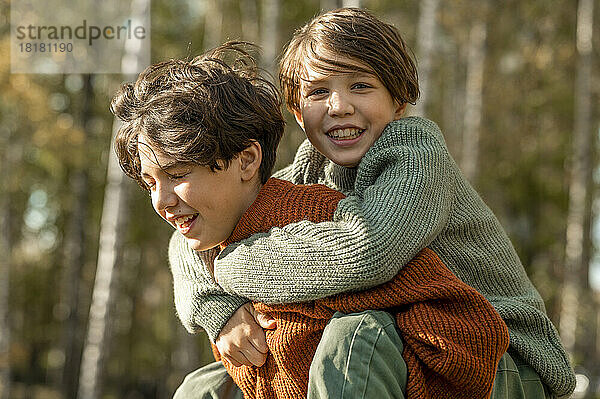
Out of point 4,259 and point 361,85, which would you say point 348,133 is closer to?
point 361,85

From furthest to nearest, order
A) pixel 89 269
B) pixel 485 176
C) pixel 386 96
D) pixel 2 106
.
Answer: pixel 89 269 < pixel 485 176 < pixel 2 106 < pixel 386 96

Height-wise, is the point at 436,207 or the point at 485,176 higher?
the point at 436,207

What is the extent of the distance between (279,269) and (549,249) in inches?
582

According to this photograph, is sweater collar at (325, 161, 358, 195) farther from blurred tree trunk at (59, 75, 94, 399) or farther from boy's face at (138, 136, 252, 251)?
blurred tree trunk at (59, 75, 94, 399)

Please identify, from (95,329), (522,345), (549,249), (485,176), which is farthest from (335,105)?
(549,249)

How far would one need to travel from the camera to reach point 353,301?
193 cm

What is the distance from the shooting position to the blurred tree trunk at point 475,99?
12625mm

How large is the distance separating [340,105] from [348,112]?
32 mm

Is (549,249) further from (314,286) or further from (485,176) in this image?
(314,286)

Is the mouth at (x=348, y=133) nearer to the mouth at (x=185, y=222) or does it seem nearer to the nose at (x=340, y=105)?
the nose at (x=340, y=105)

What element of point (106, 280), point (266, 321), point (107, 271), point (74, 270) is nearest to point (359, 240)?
point (266, 321)

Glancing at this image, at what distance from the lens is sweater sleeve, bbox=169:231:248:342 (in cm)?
219

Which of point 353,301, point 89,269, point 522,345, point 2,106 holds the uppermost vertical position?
point 353,301

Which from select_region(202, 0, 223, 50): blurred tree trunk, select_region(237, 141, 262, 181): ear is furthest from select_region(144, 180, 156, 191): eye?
select_region(202, 0, 223, 50): blurred tree trunk
